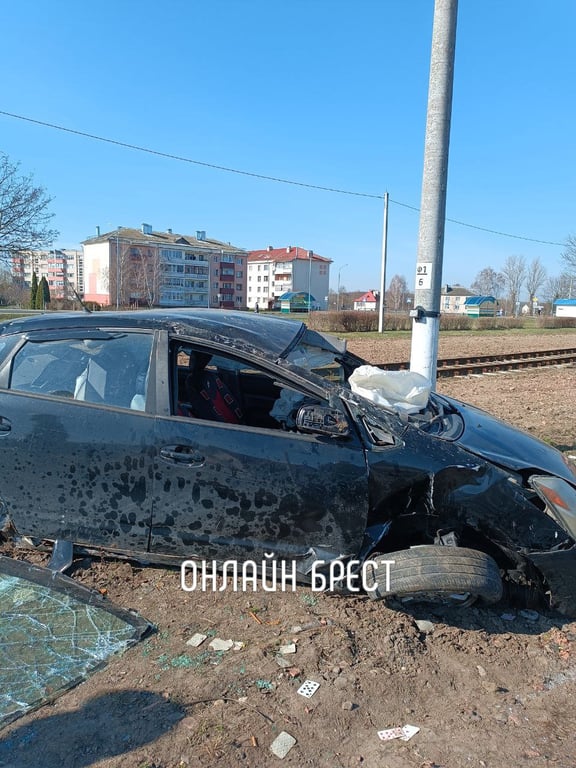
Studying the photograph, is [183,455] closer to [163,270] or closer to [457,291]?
[163,270]

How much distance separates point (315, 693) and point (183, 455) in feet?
4.31

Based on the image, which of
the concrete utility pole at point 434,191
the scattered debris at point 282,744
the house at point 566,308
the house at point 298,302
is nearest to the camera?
the scattered debris at point 282,744

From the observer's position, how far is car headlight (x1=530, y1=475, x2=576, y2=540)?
2.94m

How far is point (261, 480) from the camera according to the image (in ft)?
9.73

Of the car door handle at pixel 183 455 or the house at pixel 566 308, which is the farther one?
the house at pixel 566 308

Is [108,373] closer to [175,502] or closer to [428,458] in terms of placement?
[175,502]

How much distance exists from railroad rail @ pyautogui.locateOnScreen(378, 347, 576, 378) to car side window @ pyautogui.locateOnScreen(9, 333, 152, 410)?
9.72 metres

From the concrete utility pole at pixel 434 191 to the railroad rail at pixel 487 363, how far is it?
6.95m

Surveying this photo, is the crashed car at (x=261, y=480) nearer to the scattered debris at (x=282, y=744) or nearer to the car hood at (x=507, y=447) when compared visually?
the car hood at (x=507, y=447)

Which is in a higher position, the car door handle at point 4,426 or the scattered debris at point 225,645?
the car door handle at point 4,426

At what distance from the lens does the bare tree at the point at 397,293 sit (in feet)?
392

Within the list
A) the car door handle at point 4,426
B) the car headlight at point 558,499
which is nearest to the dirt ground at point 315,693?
the car headlight at point 558,499

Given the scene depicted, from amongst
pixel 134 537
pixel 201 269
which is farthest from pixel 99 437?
pixel 201 269

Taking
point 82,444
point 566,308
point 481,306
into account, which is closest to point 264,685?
point 82,444
